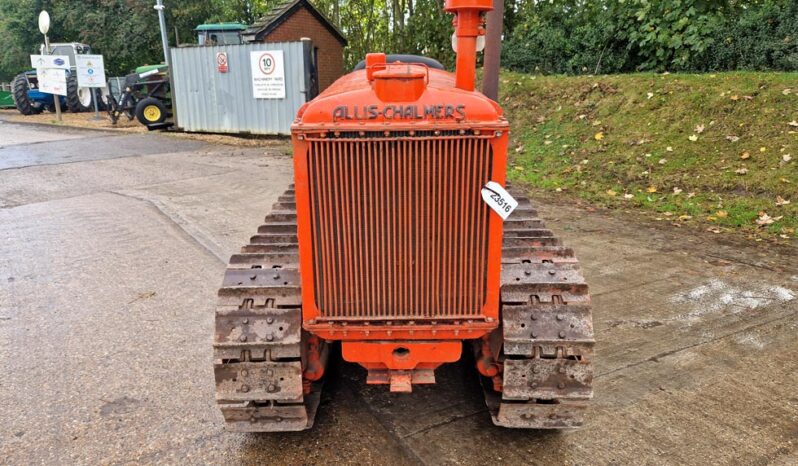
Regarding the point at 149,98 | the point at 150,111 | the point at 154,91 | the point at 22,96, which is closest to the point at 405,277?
the point at 150,111

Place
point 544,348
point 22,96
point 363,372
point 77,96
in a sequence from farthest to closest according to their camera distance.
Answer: point 77,96
point 22,96
point 363,372
point 544,348

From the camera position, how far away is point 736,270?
576cm

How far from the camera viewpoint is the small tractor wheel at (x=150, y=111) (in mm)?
17766

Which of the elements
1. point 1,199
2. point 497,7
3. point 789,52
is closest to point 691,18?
point 789,52

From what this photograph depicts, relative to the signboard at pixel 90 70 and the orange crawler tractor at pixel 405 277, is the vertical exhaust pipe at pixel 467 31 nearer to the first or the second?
the orange crawler tractor at pixel 405 277

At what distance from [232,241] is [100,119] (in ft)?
57.3

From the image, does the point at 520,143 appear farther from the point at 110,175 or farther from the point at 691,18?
the point at 110,175

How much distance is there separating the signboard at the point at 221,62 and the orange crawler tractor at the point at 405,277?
1313 centimetres

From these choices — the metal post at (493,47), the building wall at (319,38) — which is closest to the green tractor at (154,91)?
the building wall at (319,38)

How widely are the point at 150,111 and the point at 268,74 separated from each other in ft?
17.3

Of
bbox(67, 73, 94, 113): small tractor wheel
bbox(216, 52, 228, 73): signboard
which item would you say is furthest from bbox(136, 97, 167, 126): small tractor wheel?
bbox(67, 73, 94, 113): small tractor wheel

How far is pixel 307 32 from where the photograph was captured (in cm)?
1914

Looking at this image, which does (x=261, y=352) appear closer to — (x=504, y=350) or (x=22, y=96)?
(x=504, y=350)

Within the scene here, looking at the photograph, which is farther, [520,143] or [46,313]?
[520,143]
